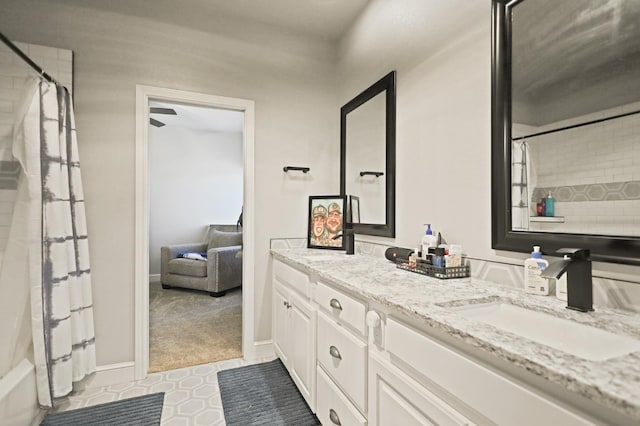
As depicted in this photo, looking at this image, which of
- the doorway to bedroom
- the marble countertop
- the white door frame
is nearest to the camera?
the marble countertop

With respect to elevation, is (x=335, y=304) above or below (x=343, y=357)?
above

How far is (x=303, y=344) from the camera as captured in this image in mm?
1797

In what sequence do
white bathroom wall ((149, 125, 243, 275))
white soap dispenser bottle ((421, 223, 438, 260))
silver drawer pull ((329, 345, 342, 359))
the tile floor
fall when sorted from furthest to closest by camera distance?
1. white bathroom wall ((149, 125, 243, 275))
2. the tile floor
3. white soap dispenser bottle ((421, 223, 438, 260))
4. silver drawer pull ((329, 345, 342, 359))

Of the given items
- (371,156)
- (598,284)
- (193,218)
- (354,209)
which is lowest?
(598,284)

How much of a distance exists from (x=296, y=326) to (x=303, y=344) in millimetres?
141

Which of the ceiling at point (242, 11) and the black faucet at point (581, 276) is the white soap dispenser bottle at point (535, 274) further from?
the ceiling at point (242, 11)

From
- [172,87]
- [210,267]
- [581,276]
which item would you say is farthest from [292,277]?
[210,267]

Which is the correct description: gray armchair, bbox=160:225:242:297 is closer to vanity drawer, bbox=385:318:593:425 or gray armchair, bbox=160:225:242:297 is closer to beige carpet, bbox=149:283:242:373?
beige carpet, bbox=149:283:242:373

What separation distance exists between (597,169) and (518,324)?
557 millimetres

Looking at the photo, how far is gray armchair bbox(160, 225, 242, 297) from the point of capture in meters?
4.26

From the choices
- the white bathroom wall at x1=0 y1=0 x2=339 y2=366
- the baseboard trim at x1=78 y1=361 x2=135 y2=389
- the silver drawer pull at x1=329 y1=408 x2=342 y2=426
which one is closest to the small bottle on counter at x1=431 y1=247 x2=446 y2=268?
the silver drawer pull at x1=329 y1=408 x2=342 y2=426

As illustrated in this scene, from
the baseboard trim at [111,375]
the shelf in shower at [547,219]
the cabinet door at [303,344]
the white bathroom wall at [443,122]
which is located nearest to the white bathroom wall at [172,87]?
the baseboard trim at [111,375]

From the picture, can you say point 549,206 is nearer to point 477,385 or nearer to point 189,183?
point 477,385

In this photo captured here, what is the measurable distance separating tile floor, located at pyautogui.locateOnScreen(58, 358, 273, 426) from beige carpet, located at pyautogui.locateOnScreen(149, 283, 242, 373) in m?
0.13
